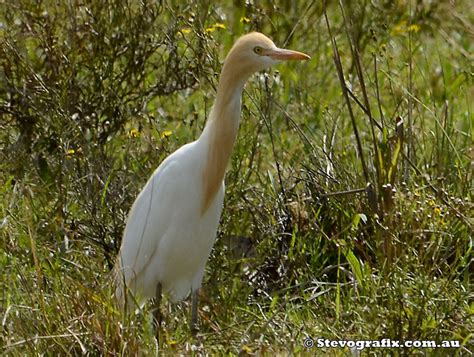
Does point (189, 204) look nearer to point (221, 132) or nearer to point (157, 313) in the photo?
point (221, 132)

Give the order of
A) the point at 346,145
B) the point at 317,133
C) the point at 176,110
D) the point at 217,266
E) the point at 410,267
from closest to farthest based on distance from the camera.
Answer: the point at 410,267, the point at 217,266, the point at 346,145, the point at 317,133, the point at 176,110

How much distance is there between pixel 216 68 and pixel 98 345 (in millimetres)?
1369

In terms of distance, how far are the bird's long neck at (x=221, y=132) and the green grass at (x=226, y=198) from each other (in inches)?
11.8

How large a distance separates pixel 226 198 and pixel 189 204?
0.46 metres

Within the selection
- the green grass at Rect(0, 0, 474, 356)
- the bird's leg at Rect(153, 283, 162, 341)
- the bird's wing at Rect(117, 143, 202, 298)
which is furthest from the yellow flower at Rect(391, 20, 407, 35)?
the bird's leg at Rect(153, 283, 162, 341)

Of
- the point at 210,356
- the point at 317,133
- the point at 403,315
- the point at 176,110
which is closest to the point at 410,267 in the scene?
the point at 403,315

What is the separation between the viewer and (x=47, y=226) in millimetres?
4379

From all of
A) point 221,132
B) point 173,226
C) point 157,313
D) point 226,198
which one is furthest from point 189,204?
point 226,198

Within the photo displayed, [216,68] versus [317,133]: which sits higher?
[216,68]

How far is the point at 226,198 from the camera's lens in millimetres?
4473

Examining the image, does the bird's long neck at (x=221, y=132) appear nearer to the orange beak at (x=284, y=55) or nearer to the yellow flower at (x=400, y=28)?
the orange beak at (x=284, y=55)

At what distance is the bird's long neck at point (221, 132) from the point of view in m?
3.94

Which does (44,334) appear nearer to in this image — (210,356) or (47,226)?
(210,356)

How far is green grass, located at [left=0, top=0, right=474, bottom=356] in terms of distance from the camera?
3514mm
